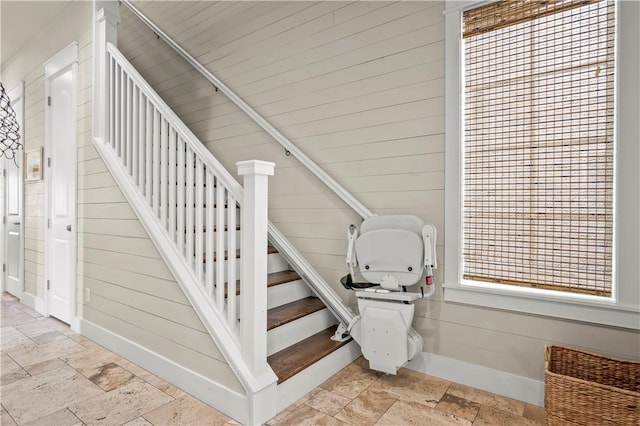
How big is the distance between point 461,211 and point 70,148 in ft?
11.6

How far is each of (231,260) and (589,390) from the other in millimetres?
1749

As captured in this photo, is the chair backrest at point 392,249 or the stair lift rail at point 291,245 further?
the stair lift rail at point 291,245

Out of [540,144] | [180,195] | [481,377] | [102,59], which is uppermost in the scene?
[102,59]

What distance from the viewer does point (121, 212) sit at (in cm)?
279

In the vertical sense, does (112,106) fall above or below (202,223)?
above

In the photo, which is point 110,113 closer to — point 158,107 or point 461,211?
point 158,107

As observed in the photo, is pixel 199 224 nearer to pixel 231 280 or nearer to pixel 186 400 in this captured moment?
pixel 231 280

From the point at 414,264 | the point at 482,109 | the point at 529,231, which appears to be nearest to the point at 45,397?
the point at 414,264

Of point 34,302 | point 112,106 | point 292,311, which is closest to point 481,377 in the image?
point 292,311

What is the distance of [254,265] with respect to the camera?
73.7 inches

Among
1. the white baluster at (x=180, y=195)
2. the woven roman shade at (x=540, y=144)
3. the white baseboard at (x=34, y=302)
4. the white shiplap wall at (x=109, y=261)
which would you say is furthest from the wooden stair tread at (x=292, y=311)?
the white baseboard at (x=34, y=302)

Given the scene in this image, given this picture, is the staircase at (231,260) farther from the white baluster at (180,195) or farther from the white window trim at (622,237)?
the white window trim at (622,237)

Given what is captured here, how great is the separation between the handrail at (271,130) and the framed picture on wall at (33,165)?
187 centimetres

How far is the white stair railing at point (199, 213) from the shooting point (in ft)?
6.18
